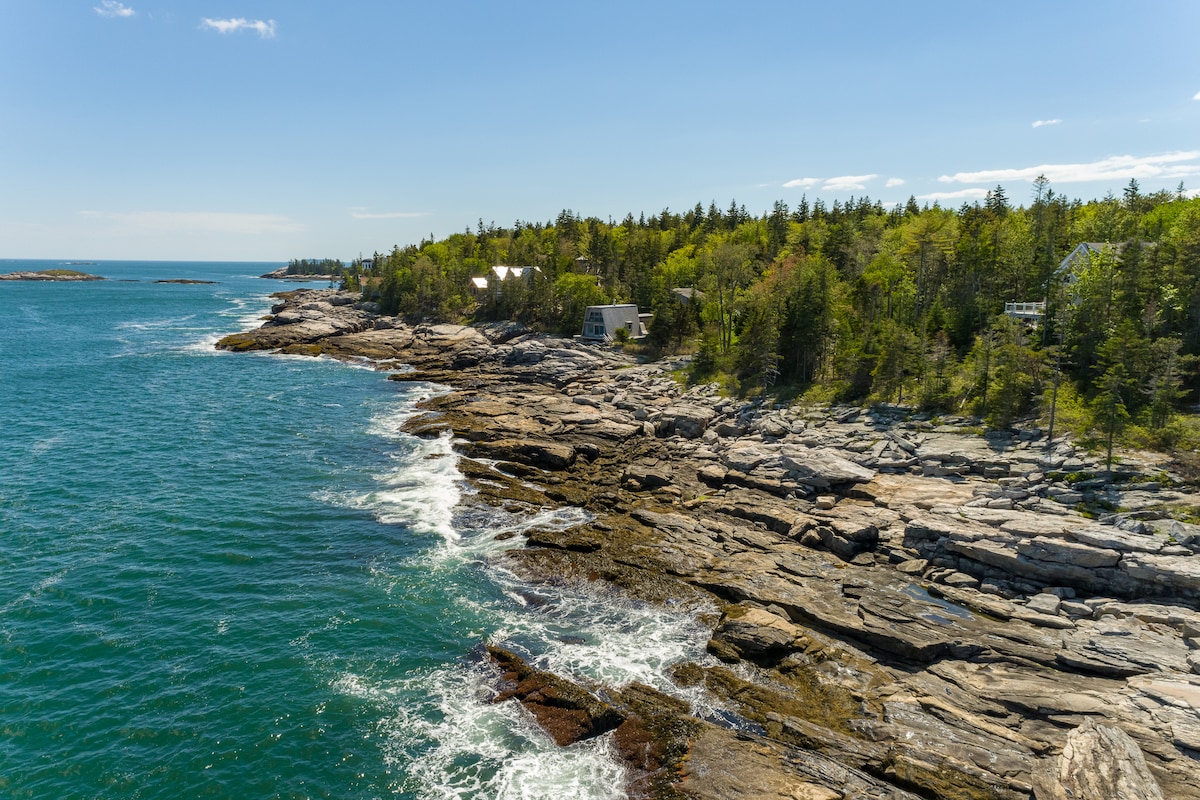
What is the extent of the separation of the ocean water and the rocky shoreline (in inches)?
89.9

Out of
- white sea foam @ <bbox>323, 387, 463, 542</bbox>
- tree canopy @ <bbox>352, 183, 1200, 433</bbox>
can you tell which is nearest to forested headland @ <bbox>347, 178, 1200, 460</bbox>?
tree canopy @ <bbox>352, 183, 1200, 433</bbox>

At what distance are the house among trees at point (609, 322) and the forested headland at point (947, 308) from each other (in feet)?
18.4

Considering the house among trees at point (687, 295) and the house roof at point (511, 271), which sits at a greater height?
the house roof at point (511, 271)

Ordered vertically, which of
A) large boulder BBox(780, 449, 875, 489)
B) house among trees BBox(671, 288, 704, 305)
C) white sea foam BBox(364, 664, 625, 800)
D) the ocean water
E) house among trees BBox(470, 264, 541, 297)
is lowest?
white sea foam BBox(364, 664, 625, 800)

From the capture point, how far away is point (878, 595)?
3072 cm

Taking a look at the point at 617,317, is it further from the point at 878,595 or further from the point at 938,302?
the point at 878,595

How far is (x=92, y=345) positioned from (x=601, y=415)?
110 m

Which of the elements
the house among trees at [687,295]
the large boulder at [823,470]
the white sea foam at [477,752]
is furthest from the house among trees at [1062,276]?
the white sea foam at [477,752]

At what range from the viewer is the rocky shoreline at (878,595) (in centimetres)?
2044

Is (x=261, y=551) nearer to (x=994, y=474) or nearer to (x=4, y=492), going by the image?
(x=4, y=492)

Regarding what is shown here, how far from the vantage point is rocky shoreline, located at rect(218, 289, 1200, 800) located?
20438 millimetres

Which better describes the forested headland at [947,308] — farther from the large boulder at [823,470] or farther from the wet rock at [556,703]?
the wet rock at [556,703]

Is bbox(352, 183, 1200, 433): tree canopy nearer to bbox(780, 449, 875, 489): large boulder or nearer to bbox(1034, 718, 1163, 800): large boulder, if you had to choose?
bbox(780, 449, 875, 489): large boulder

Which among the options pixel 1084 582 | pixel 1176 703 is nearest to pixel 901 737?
pixel 1176 703
